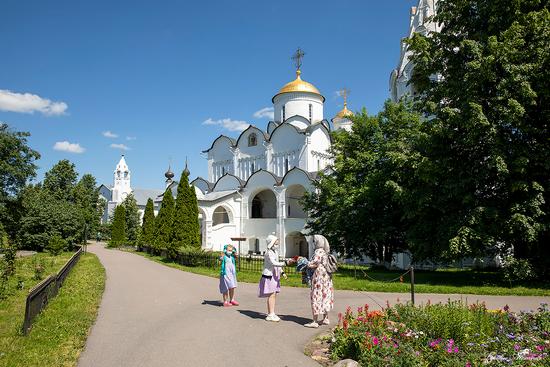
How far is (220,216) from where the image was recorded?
1492 inches

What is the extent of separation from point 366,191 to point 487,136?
18.8ft

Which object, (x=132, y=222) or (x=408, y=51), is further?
(x=132, y=222)

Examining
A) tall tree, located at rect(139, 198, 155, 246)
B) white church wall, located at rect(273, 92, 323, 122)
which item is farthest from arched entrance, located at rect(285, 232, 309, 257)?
tall tree, located at rect(139, 198, 155, 246)

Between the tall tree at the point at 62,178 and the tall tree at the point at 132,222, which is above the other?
the tall tree at the point at 62,178

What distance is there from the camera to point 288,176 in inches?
1244

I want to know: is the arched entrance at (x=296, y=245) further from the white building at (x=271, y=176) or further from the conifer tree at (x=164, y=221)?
the conifer tree at (x=164, y=221)

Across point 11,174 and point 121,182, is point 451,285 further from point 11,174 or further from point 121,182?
point 121,182

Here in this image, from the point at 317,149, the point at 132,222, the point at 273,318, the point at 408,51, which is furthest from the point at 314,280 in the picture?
the point at 132,222

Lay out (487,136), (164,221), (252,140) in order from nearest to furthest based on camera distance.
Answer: (487,136) → (164,221) → (252,140)

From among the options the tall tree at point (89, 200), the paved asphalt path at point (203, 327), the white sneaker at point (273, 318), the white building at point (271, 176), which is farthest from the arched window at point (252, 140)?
the white sneaker at point (273, 318)

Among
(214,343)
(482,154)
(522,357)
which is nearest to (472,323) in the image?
(522,357)

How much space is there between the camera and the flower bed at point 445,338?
Result: 458 centimetres

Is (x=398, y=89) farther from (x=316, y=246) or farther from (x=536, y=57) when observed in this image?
(x=316, y=246)

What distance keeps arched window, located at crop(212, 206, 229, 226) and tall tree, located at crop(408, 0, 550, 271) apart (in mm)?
24854
